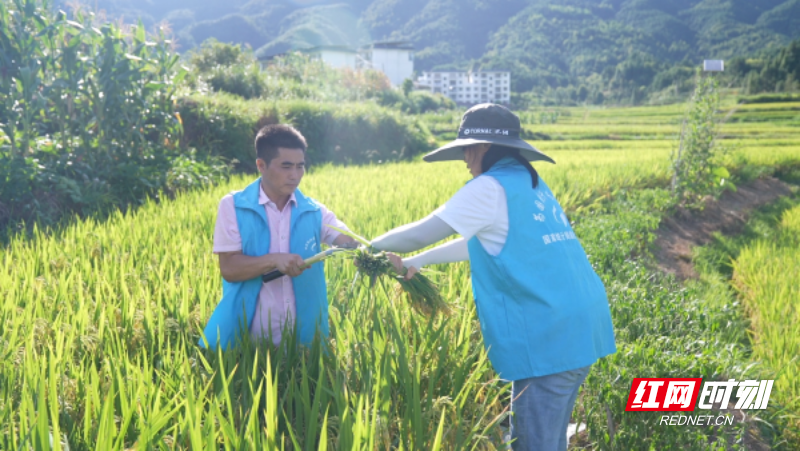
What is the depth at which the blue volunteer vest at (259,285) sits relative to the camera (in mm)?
2146

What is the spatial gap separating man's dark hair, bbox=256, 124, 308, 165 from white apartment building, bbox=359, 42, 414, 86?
52.6 m

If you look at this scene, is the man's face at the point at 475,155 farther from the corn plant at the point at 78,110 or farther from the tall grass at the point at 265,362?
the corn plant at the point at 78,110

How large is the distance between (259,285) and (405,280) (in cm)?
52

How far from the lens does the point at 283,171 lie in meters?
2.17

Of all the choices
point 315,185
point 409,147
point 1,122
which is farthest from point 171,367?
point 409,147

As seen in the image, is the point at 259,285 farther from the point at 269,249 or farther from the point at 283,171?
the point at 283,171

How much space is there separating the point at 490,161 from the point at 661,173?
29.5 ft

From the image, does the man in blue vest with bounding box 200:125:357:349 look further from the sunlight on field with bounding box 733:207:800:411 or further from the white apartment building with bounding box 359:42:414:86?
the white apartment building with bounding box 359:42:414:86

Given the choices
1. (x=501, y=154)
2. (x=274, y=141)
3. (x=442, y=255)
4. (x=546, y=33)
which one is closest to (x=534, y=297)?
(x=442, y=255)

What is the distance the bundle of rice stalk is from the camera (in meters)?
2.12

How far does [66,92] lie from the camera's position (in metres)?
6.44

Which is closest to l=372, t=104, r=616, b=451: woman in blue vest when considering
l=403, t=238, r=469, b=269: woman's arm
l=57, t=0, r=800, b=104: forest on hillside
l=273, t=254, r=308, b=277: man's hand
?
l=403, t=238, r=469, b=269: woman's arm

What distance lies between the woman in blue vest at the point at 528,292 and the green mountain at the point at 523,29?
158 feet

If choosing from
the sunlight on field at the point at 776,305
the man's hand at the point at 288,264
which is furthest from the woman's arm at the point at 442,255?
the sunlight on field at the point at 776,305
